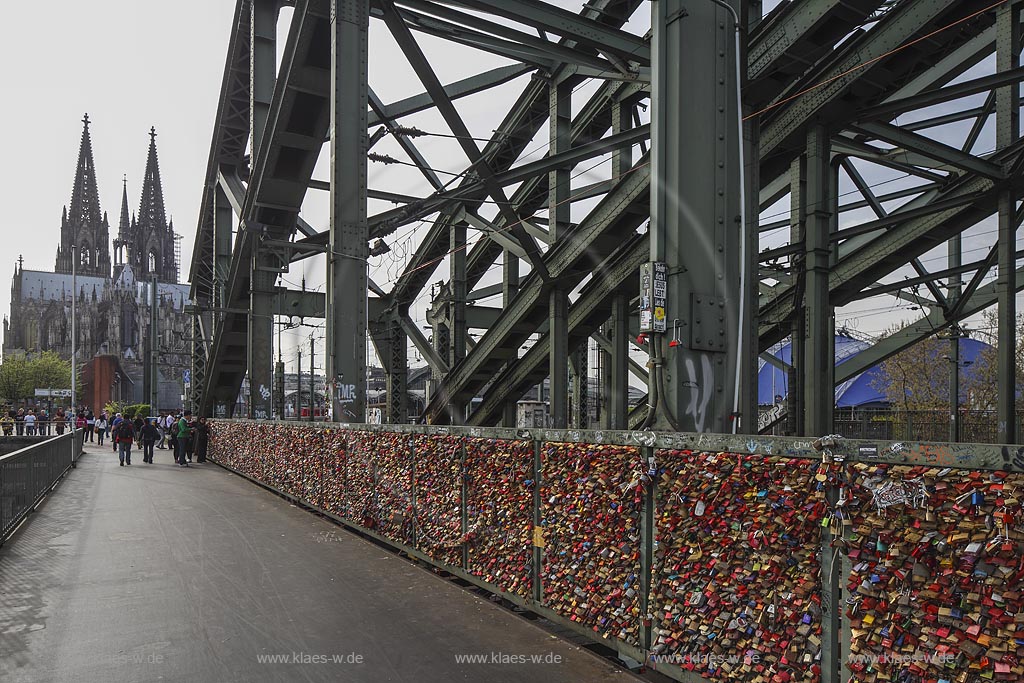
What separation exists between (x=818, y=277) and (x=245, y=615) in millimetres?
9195

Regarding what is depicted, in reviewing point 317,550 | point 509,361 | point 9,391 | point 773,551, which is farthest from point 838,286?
point 9,391

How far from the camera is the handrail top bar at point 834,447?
304 centimetres

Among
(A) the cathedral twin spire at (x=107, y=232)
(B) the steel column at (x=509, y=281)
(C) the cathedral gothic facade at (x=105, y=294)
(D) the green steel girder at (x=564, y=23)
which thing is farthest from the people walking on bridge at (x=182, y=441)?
(A) the cathedral twin spire at (x=107, y=232)

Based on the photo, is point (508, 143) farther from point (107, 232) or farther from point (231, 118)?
point (107, 232)

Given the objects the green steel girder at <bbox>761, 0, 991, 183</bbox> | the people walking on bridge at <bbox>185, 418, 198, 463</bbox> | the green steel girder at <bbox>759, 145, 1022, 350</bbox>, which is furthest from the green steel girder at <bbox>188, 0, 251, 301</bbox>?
the green steel girder at <bbox>759, 145, 1022, 350</bbox>

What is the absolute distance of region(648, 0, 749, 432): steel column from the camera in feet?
21.1

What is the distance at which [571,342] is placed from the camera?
18203mm

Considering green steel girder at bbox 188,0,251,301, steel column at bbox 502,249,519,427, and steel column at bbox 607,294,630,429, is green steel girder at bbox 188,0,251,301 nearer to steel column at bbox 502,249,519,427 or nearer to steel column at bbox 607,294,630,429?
steel column at bbox 502,249,519,427

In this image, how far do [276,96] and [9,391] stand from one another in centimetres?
6571

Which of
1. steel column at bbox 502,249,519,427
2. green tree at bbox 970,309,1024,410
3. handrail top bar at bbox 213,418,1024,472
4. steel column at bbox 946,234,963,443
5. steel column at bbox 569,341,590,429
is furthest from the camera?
green tree at bbox 970,309,1024,410

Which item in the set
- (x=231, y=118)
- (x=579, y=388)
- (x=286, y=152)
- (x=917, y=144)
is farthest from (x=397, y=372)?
(x=917, y=144)

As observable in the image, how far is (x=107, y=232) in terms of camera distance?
111062 mm

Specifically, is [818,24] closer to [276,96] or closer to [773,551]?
[773,551]

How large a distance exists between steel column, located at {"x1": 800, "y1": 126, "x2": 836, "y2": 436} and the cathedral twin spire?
4271 inches
